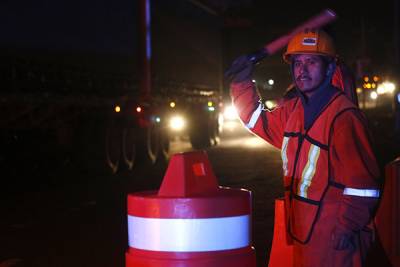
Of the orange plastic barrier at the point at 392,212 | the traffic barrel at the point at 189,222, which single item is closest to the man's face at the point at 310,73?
the traffic barrel at the point at 189,222

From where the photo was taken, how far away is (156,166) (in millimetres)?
18734

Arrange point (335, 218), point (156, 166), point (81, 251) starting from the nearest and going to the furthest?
point (335, 218) < point (81, 251) < point (156, 166)

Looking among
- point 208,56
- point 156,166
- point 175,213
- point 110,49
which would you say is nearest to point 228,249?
point 175,213

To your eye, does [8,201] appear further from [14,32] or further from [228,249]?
[228,249]

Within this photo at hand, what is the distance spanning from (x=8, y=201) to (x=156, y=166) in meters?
6.26

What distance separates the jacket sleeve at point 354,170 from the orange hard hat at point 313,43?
402 millimetres

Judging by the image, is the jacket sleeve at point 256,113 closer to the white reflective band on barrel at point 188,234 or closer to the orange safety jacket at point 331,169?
the orange safety jacket at point 331,169

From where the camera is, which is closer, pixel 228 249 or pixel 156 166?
pixel 228 249

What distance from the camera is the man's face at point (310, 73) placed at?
14.5 ft

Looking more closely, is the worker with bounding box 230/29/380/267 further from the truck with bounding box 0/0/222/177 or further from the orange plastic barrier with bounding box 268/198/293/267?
the truck with bounding box 0/0/222/177

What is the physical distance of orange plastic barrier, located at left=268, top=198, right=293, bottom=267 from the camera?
15.5 ft

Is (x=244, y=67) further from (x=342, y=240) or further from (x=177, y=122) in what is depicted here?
(x=177, y=122)

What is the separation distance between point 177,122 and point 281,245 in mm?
17728

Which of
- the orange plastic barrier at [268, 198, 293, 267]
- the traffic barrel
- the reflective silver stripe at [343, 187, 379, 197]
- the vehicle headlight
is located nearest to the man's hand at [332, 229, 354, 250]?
the reflective silver stripe at [343, 187, 379, 197]
